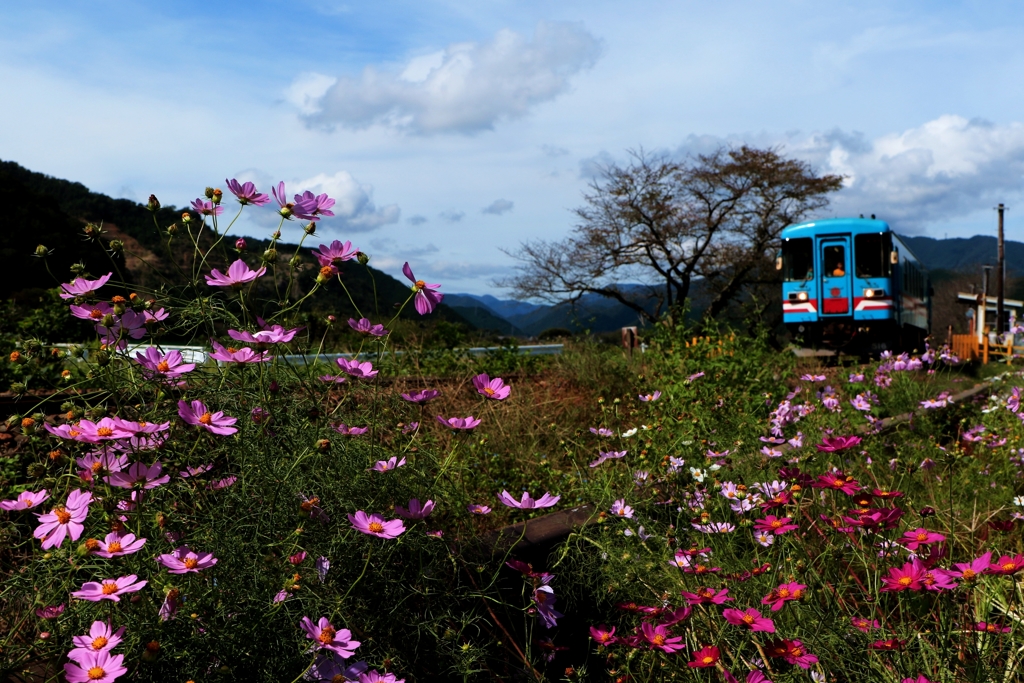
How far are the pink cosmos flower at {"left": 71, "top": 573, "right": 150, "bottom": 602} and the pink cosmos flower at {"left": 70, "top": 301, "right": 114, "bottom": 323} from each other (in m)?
0.55

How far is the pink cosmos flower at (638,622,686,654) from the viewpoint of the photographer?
1.60 metres

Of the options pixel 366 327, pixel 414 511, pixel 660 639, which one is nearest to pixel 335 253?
pixel 366 327

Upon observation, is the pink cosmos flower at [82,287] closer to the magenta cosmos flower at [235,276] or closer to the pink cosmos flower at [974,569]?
the magenta cosmos flower at [235,276]

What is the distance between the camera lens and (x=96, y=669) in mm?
1277

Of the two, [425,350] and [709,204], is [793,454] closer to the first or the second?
[425,350]

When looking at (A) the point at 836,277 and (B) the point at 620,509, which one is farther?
(A) the point at 836,277

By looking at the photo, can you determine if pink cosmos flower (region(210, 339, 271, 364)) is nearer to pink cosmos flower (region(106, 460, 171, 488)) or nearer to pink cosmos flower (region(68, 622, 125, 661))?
pink cosmos flower (region(106, 460, 171, 488))

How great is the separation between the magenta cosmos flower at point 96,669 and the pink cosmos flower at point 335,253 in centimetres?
85

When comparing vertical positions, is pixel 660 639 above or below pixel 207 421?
below

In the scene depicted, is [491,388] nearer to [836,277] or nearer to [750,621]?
[750,621]

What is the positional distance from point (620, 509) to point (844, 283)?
13.1m

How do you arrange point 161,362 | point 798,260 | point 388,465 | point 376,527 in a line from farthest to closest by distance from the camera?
point 798,260 → point 388,465 → point 161,362 → point 376,527

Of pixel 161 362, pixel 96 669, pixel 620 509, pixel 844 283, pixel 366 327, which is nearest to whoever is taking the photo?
pixel 96 669

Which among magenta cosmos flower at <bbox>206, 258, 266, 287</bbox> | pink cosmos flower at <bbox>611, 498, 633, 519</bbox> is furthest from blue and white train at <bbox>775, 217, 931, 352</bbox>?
magenta cosmos flower at <bbox>206, 258, 266, 287</bbox>
